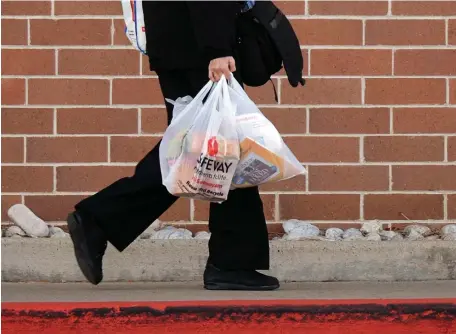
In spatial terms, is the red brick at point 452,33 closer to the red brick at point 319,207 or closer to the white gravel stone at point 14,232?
the red brick at point 319,207

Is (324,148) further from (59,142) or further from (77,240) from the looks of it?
(77,240)

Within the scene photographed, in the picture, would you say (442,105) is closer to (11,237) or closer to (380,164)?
(380,164)

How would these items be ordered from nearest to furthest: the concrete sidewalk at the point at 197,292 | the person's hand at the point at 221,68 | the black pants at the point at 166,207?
the person's hand at the point at 221,68
the concrete sidewalk at the point at 197,292
the black pants at the point at 166,207

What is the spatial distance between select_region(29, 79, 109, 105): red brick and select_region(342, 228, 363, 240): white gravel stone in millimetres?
1218

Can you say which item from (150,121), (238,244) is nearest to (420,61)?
(150,121)

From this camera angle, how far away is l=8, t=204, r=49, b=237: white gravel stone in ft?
17.2

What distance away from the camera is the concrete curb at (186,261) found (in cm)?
506

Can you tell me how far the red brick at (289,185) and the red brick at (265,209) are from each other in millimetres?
37

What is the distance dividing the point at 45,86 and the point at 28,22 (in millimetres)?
296

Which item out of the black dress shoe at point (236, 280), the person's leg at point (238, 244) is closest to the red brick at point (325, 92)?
the person's leg at point (238, 244)

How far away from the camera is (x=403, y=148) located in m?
5.41

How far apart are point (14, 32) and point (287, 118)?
4.21ft

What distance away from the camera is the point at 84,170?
538 centimetres

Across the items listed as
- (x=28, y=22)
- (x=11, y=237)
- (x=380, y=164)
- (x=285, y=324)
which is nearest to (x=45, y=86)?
(x=28, y=22)
